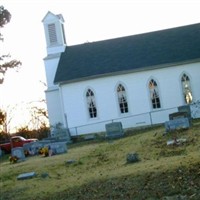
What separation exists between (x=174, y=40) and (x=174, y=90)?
18.6 ft

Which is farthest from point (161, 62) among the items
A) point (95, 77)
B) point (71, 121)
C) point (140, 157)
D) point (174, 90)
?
point (140, 157)

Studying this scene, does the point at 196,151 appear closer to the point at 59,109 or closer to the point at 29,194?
the point at 29,194

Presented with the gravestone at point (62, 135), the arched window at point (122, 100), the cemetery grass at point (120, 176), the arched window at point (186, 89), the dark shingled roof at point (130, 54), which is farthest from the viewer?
the dark shingled roof at point (130, 54)

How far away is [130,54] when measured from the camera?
41.6 metres

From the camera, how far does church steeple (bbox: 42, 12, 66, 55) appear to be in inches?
1770

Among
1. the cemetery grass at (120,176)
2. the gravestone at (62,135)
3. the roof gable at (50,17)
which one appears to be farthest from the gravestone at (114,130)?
the roof gable at (50,17)

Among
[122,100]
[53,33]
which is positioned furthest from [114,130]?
[53,33]

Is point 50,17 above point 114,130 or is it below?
above

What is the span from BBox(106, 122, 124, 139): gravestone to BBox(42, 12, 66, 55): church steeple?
1508cm

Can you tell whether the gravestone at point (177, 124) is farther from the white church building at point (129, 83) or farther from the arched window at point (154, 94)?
the arched window at point (154, 94)

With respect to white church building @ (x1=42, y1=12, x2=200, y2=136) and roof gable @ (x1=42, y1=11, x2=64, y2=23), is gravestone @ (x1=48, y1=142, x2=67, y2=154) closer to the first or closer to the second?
white church building @ (x1=42, y1=12, x2=200, y2=136)

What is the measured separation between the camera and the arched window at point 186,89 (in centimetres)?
3841

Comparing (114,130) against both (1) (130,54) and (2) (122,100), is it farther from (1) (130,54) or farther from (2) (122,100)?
(1) (130,54)

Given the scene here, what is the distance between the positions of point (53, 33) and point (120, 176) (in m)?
32.0
